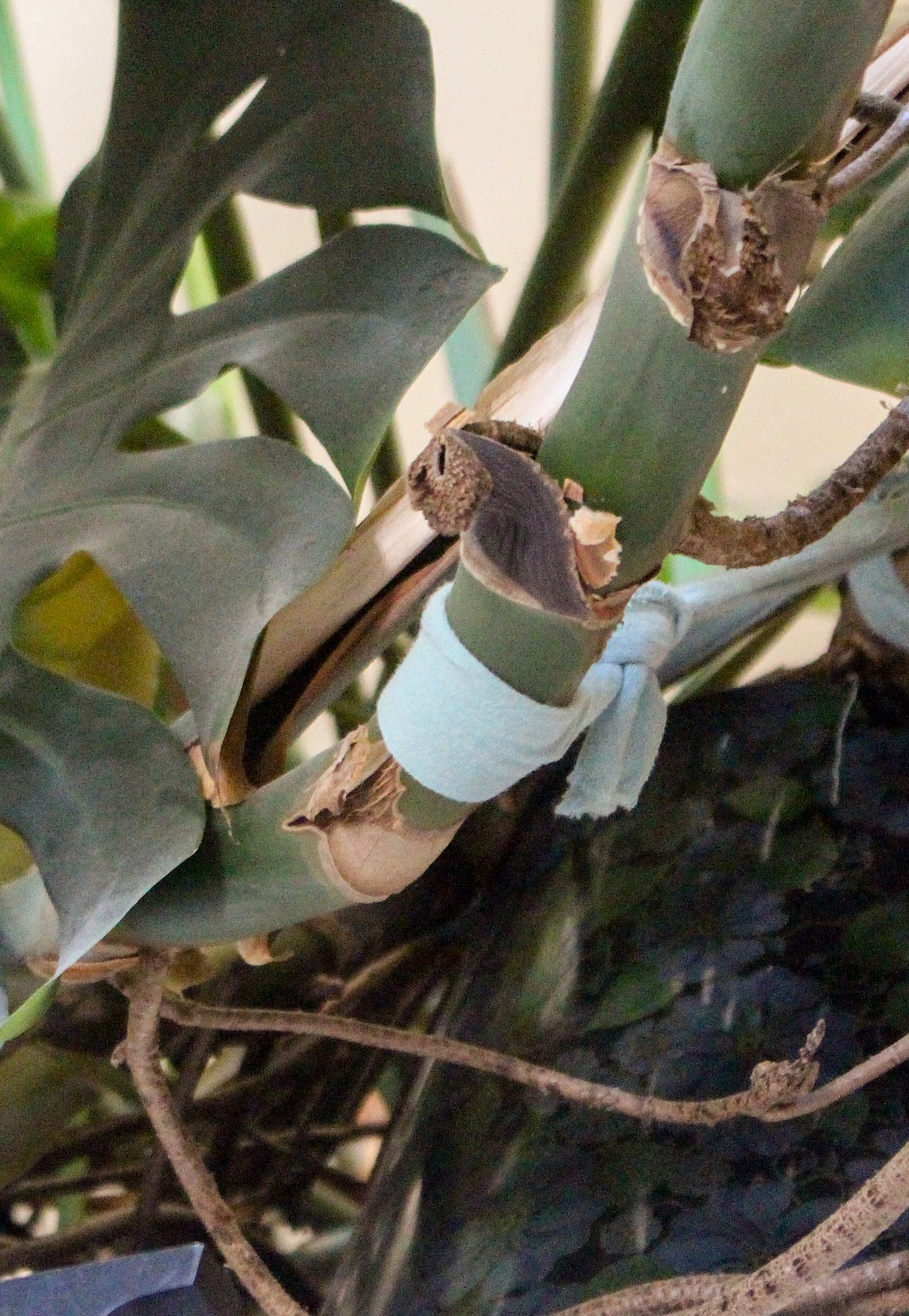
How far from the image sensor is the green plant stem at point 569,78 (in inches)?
15.0

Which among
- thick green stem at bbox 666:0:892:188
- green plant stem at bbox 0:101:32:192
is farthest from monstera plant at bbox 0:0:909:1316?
green plant stem at bbox 0:101:32:192

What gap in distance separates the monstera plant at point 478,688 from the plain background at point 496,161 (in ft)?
1.11

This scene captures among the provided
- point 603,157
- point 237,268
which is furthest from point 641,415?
point 237,268

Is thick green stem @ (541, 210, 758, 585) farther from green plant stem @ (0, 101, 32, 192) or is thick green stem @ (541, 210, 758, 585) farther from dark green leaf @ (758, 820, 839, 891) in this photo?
green plant stem @ (0, 101, 32, 192)

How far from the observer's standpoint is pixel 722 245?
0.12 m

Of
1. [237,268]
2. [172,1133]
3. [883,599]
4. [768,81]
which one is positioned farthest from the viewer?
[237,268]

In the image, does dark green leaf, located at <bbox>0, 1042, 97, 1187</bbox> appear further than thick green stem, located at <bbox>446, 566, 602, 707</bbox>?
Yes

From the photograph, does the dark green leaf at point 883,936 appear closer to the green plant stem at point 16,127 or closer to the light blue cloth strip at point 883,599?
the light blue cloth strip at point 883,599

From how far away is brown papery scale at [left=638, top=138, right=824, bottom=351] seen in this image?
0.12 metres

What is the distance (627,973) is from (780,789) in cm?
7

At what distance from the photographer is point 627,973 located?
286 millimetres

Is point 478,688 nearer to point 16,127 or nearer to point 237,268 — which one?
point 237,268

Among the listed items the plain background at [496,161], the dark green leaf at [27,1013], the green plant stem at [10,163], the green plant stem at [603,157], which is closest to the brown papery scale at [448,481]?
the dark green leaf at [27,1013]

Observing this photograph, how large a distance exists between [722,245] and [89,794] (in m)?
0.17
